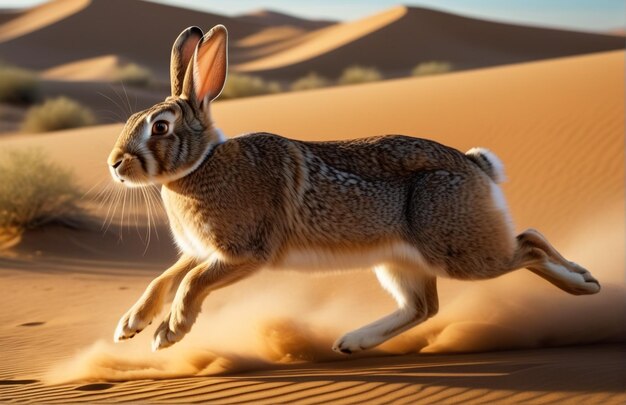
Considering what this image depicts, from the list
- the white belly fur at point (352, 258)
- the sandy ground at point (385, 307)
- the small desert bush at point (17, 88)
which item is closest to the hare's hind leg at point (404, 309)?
the sandy ground at point (385, 307)

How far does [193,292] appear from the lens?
480 centimetres

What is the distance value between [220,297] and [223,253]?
440cm

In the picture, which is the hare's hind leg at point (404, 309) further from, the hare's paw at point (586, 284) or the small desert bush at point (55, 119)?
the small desert bush at point (55, 119)

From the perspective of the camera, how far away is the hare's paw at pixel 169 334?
15.6 ft

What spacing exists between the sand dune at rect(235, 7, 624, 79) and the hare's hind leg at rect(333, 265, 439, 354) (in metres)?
46.8

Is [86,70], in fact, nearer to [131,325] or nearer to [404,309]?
[404,309]

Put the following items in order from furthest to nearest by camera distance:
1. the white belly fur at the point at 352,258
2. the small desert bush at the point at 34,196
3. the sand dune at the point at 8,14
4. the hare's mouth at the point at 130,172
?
the sand dune at the point at 8,14
the small desert bush at the point at 34,196
the white belly fur at the point at 352,258
the hare's mouth at the point at 130,172

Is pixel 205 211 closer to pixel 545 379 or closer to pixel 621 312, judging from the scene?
pixel 545 379

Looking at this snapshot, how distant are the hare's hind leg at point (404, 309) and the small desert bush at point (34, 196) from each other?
283 inches

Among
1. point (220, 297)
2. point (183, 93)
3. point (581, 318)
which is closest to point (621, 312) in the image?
point (581, 318)

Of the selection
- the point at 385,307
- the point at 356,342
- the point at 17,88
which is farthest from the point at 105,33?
the point at 356,342

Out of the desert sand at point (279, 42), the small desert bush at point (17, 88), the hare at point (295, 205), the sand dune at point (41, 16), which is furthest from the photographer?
the sand dune at point (41, 16)

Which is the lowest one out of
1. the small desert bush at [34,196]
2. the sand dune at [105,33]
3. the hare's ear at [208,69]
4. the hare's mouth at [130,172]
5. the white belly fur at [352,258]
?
the white belly fur at [352,258]

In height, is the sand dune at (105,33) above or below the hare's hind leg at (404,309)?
above
